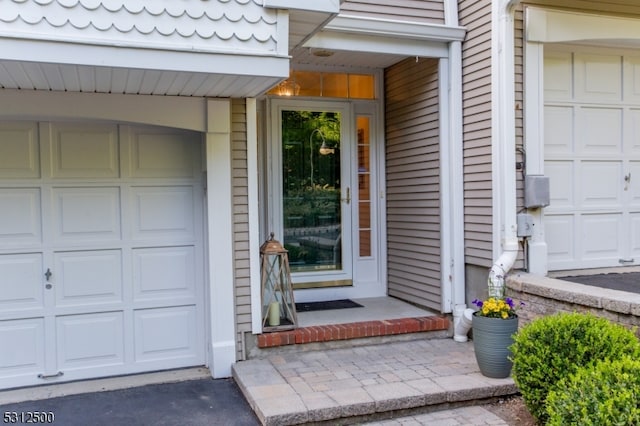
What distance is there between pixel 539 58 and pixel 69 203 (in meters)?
4.01

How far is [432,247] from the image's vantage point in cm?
510

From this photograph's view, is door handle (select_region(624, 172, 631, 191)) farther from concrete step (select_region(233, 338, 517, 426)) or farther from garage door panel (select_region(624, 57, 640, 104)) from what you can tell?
concrete step (select_region(233, 338, 517, 426))

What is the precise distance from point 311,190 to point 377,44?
1657 mm

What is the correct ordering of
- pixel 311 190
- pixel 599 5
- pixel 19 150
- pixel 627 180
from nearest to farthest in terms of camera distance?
pixel 19 150
pixel 599 5
pixel 627 180
pixel 311 190

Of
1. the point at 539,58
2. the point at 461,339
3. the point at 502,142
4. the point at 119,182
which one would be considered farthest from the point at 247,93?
the point at 461,339

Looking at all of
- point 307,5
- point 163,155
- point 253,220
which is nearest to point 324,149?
point 253,220

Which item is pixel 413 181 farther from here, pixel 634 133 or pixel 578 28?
pixel 634 133

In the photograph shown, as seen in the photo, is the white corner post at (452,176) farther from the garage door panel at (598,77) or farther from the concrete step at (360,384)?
the garage door panel at (598,77)

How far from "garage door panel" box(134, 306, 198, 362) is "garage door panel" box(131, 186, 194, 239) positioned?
2.06ft

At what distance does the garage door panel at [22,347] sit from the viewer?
391 centimetres

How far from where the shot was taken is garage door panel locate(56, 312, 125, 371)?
4066mm

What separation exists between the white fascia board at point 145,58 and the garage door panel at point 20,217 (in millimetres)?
1443

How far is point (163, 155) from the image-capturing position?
433cm

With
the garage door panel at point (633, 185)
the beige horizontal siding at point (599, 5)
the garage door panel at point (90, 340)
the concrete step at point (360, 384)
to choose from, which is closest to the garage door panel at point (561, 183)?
the garage door panel at point (633, 185)
